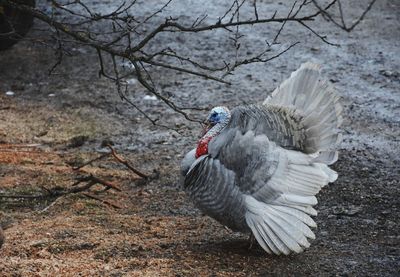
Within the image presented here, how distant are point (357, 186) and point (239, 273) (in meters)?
2.19

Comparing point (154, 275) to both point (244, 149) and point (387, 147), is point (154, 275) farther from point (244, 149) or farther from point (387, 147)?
point (387, 147)

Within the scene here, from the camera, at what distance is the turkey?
4.45 metres

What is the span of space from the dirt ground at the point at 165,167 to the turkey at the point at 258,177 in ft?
0.72

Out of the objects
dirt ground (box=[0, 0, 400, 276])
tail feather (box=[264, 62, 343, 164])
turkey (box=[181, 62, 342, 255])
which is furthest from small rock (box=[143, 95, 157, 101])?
turkey (box=[181, 62, 342, 255])

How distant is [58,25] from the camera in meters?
5.00

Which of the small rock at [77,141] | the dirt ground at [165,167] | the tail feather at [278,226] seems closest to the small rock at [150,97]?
the dirt ground at [165,167]

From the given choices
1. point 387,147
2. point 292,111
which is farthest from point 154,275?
point 387,147

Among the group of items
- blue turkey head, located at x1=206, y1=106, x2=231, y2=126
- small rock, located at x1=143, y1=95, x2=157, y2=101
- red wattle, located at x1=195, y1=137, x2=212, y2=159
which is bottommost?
small rock, located at x1=143, y1=95, x2=157, y2=101

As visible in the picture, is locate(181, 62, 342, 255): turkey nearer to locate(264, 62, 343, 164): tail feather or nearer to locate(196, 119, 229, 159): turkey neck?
locate(196, 119, 229, 159): turkey neck

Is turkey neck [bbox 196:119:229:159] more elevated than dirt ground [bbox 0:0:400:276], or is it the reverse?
turkey neck [bbox 196:119:229:159]

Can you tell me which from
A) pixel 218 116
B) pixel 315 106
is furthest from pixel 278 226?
pixel 315 106

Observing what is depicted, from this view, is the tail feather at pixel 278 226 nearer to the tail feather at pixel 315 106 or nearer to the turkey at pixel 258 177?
the turkey at pixel 258 177

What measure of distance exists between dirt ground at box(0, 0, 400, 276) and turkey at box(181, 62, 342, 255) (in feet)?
0.72

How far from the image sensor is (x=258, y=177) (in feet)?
15.0
